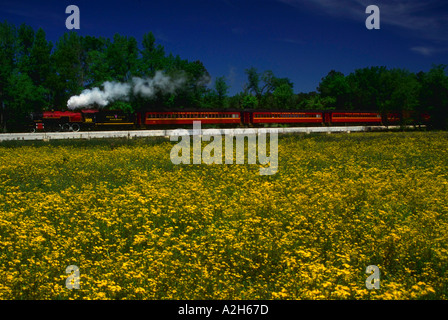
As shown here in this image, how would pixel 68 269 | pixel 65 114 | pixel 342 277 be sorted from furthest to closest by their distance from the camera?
pixel 65 114, pixel 68 269, pixel 342 277

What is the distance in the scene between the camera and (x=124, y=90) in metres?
44.5

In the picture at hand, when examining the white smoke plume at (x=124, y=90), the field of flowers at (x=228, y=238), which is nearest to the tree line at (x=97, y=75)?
the white smoke plume at (x=124, y=90)

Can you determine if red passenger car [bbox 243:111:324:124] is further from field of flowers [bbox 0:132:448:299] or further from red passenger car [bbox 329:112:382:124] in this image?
field of flowers [bbox 0:132:448:299]

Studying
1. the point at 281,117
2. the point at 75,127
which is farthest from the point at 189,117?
the point at 281,117

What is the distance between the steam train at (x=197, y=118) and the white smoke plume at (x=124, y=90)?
363 cm

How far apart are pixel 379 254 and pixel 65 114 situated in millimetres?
36312

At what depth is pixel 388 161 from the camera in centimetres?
1705

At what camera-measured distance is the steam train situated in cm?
3744

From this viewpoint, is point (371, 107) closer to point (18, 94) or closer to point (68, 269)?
point (18, 94)

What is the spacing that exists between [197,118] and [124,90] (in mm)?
9438

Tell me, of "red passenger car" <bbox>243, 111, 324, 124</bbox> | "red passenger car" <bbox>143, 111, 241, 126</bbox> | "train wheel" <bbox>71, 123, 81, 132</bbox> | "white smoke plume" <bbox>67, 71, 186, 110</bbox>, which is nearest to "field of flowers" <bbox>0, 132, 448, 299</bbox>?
"train wheel" <bbox>71, 123, 81, 132</bbox>

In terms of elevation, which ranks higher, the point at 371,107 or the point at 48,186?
the point at 371,107

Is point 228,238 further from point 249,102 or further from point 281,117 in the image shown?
point 249,102
